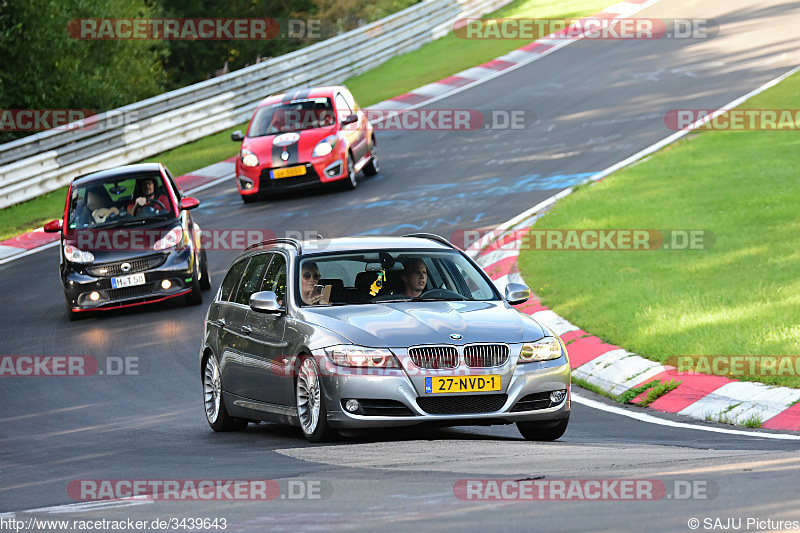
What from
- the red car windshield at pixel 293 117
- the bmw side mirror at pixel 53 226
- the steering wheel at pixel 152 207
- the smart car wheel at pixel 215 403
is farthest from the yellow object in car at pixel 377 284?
the red car windshield at pixel 293 117

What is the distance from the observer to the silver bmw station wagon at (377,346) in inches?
331

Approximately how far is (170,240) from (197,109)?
13.2 meters

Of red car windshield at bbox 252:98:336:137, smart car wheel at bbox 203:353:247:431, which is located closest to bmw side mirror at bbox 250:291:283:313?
smart car wheel at bbox 203:353:247:431

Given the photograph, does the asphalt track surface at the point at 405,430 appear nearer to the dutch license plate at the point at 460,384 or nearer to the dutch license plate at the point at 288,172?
the dutch license plate at the point at 460,384

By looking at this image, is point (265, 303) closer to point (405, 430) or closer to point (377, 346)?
point (377, 346)

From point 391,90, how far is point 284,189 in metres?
9.84

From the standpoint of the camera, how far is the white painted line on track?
902 centimetres

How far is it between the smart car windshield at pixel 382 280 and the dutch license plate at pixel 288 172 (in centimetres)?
1242

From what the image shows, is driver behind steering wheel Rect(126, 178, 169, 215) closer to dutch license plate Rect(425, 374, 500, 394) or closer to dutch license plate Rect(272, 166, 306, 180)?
dutch license plate Rect(272, 166, 306, 180)

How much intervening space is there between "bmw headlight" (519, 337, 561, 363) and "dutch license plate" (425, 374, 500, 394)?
13.0 inches

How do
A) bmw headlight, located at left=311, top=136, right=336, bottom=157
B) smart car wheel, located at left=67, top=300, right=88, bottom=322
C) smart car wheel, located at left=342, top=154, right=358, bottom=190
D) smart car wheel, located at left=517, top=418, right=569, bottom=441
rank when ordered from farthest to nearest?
smart car wheel, located at left=342, top=154, right=358, bottom=190 → bmw headlight, located at left=311, top=136, right=336, bottom=157 → smart car wheel, located at left=67, top=300, right=88, bottom=322 → smart car wheel, located at left=517, top=418, right=569, bottom=441

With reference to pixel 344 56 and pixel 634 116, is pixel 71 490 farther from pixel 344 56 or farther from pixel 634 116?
pixel 344 56

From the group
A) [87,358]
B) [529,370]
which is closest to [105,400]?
[87,358]

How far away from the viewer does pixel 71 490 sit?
7.78 meters
